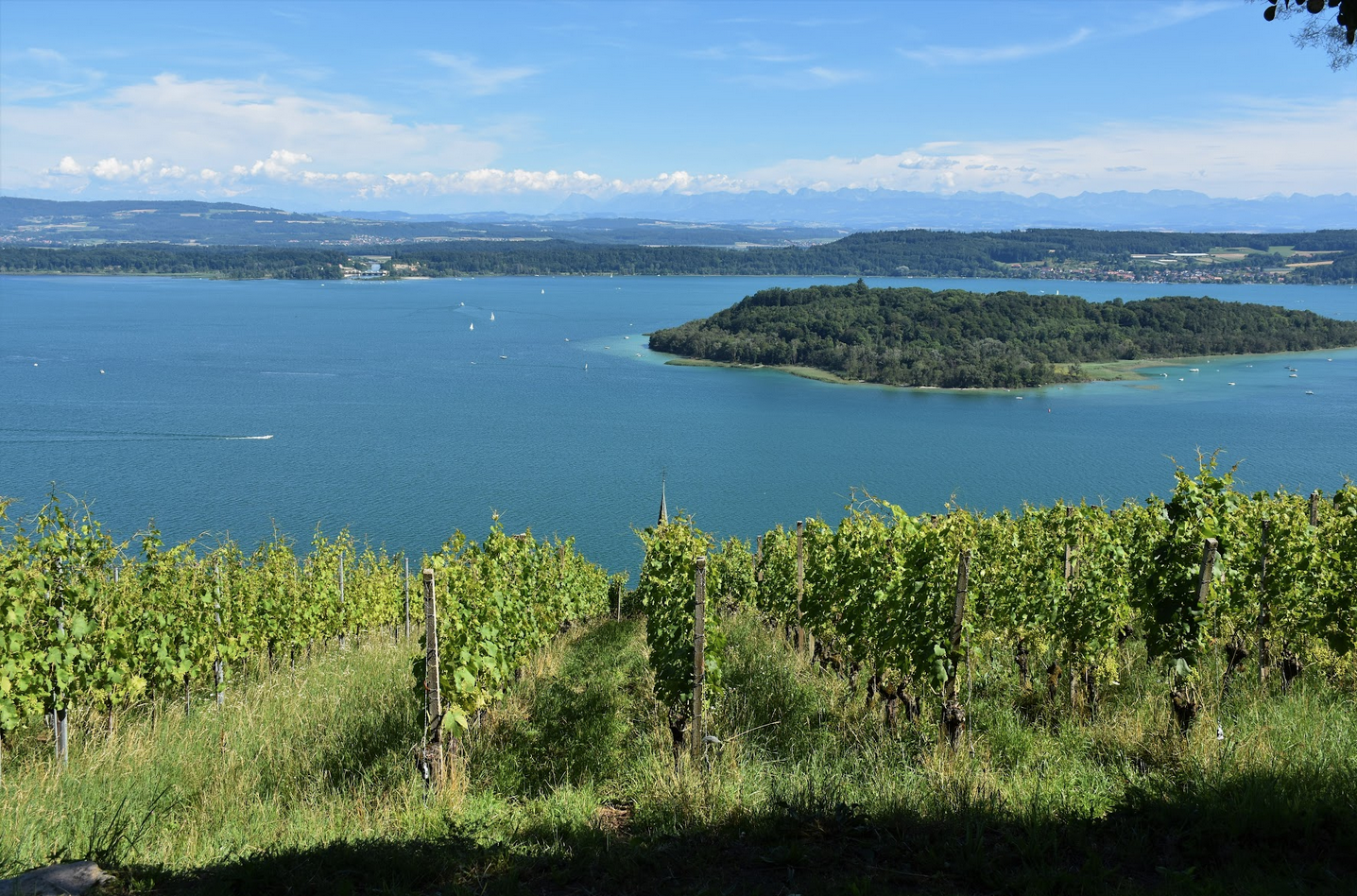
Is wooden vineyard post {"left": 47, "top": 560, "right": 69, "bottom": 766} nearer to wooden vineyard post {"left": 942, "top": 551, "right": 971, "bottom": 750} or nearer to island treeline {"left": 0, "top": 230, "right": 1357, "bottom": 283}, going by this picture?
wooden vineyard post {"left": 942, "top": 551, "right": 971, "bottom": 750}

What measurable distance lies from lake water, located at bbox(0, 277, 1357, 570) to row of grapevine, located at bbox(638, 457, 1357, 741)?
8.25 meters

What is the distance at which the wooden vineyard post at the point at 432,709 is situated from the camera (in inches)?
225

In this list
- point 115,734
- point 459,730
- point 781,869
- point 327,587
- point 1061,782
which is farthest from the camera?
point 327,587

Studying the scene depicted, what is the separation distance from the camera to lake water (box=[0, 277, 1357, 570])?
1276 inches

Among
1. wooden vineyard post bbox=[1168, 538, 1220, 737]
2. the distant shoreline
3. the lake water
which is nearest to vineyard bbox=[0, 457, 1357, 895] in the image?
wooden vineyard post bbox=[1168, 538, 1220, 737]

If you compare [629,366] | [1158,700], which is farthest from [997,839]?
[629,366]

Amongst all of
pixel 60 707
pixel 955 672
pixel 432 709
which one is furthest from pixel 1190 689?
pixel 60 707

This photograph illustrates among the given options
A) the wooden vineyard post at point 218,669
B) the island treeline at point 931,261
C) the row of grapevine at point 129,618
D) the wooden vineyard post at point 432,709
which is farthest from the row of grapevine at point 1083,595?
the island treeline at point 931,261

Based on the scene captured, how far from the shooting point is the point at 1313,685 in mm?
6988

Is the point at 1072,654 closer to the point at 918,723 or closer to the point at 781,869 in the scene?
the point at 918,723

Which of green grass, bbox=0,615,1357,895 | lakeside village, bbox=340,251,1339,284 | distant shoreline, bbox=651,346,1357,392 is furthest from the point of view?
lakeside village, bbox=340,251,1339,284

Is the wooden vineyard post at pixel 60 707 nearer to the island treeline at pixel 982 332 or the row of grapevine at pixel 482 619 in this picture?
the row of grapevine at pixel 482 619

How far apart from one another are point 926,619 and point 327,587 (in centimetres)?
773

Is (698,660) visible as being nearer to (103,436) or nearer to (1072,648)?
(1072,648)
